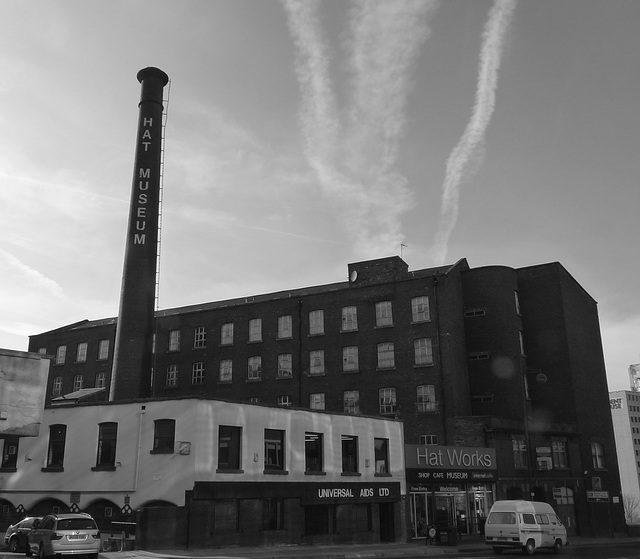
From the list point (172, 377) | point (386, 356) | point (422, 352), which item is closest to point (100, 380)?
point (172, 377)

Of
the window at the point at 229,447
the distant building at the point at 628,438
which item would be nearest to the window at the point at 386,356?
the window at the point at 229,447

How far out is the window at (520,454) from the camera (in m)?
43.8

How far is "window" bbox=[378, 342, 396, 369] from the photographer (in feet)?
159

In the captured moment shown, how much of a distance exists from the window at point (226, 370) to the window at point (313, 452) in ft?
75.4

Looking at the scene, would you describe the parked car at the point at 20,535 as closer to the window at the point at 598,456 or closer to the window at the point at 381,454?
the window at the point at 381,454

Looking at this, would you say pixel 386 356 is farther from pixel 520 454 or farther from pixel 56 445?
pixel 56 445

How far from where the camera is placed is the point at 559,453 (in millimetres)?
47000

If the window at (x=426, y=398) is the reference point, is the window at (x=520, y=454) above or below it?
below

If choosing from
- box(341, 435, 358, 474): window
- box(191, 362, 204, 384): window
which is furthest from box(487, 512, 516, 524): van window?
box(191, 362, 204, 384): window

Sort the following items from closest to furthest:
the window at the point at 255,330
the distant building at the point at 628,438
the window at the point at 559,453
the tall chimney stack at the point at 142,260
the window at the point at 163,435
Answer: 1. the window at the point at 163,435
2. the tall chimney stack at the point at 142,260
3. the window at the point at 559,453
4. the window at the point at 255,330
5. the distant building at the point at 628,438

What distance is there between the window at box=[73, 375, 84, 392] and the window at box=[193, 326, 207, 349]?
13.4 m

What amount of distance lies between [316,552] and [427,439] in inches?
790

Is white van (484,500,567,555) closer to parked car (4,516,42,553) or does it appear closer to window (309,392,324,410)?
parked car (4,516,42,553)

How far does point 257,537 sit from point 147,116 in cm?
3245
